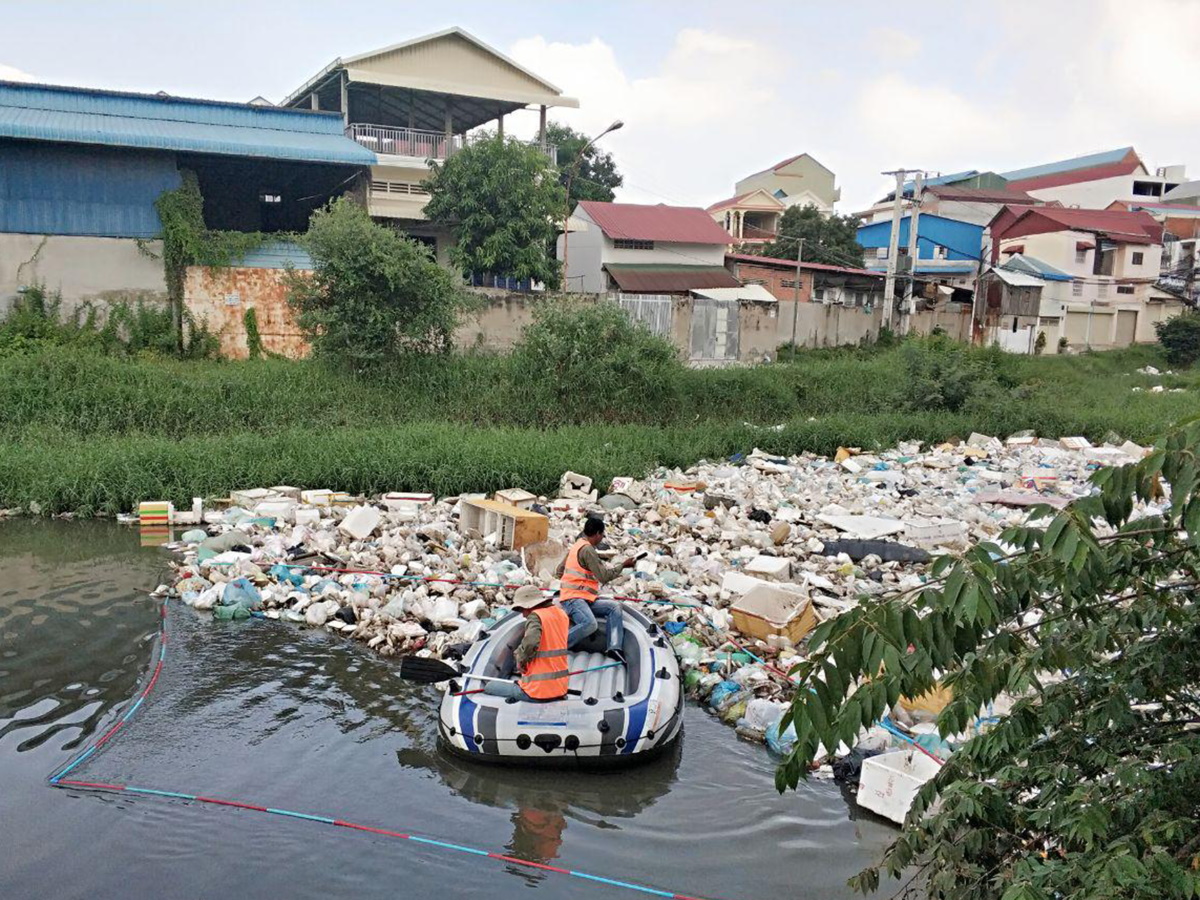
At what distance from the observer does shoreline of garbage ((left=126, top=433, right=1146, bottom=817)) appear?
771 cm

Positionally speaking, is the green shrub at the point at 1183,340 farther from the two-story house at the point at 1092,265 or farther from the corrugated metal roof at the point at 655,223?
the corrugated metal roof at the point at 655,223

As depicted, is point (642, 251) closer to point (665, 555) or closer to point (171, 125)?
point (171, 125)

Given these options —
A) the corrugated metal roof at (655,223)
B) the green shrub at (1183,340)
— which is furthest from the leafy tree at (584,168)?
the green shrub at (1183,340)

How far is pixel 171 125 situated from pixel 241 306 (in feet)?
14.0

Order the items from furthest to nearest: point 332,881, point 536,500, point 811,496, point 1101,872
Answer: point 811,496
point 536,500
point 332,881
point 1101,872

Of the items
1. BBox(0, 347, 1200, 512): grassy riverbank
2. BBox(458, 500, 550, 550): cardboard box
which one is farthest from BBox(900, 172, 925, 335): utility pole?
BBox(458, 500, 550, 550): cardboard box

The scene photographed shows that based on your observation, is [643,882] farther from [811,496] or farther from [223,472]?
[223,472]

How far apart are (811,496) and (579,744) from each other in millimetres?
7674

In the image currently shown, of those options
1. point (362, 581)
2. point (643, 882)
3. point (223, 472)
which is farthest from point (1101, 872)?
point (223, 472)

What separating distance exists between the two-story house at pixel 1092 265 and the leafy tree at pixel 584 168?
1456 centimetres

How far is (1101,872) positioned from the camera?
7.19ft

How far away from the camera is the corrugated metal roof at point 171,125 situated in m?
18.0

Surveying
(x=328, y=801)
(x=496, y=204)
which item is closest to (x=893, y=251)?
(x=496, y=204)

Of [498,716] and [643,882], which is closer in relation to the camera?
[643,882]
